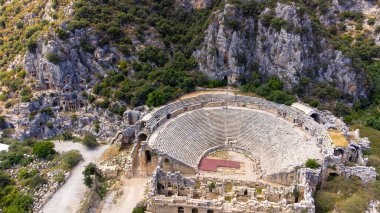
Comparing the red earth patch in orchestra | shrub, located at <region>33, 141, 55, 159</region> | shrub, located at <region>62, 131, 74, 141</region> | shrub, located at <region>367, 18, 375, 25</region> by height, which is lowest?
the red earth patch in orchestra

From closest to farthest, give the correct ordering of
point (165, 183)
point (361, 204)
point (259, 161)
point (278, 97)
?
point (361, 204)
point (165, 183)
point (259, 161)
point (278, 97)

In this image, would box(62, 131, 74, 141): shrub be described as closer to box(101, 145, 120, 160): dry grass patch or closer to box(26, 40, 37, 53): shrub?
box(101, 145, 120, 160): dry grass patch

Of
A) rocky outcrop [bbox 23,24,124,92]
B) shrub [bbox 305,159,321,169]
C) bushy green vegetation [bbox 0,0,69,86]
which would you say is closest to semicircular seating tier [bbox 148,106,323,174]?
shrub [bbox 305,159,321,169]

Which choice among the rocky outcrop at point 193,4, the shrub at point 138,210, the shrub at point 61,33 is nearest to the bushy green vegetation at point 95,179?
the shrub at point 138,210

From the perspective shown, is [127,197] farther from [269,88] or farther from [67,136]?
[269,88]

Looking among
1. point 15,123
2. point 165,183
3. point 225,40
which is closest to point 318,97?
point 225,40

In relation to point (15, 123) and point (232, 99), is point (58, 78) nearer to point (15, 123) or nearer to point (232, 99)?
point (15, 123)

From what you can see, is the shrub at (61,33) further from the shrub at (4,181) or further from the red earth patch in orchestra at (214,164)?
the red earth patch in orchestra at (214,164)

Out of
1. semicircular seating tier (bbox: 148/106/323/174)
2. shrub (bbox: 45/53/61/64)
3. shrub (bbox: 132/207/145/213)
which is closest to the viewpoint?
shrub (bbox: 132/207/145/213)
